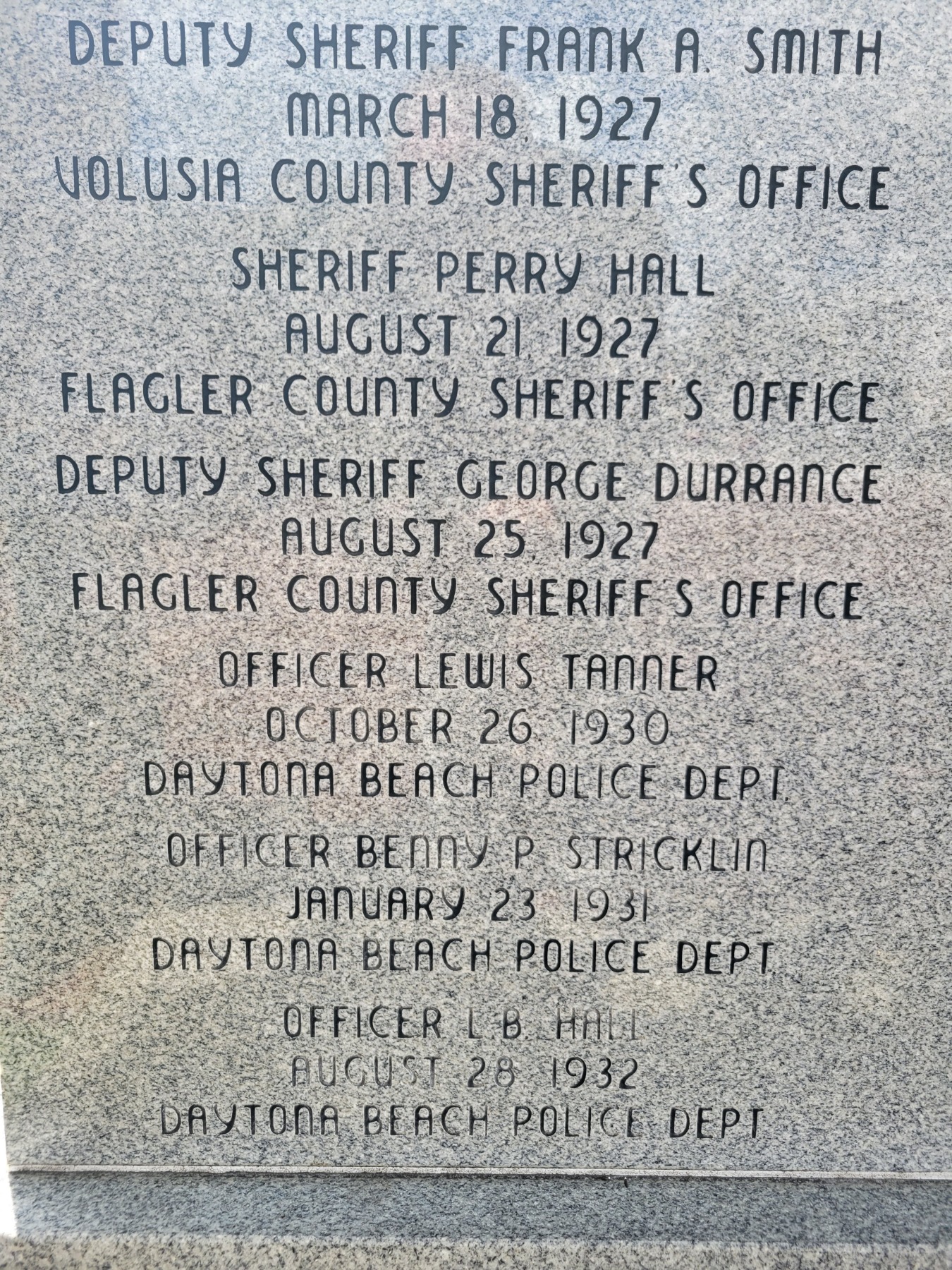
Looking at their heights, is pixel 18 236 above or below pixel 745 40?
below

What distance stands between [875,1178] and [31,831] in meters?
2.58

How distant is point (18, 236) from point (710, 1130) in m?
3.07

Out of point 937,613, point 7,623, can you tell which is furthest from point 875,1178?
point 7,623

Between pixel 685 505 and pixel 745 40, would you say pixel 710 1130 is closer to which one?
pixel 685 505

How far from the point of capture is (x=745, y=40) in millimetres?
3047

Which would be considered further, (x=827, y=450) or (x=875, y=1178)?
(x=875, y=1178)

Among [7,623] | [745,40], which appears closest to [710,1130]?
[7,623]

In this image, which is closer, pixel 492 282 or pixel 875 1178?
pixel 492 282

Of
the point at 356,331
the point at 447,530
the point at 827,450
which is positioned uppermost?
the point at 356,331

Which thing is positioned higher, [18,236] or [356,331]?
[18,236]

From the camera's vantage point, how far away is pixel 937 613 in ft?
10.6

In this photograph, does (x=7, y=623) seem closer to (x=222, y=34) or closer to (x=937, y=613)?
(x=222, y=34)

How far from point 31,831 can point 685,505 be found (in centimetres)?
200

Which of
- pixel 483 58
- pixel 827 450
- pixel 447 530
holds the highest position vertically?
pixel 483 58
